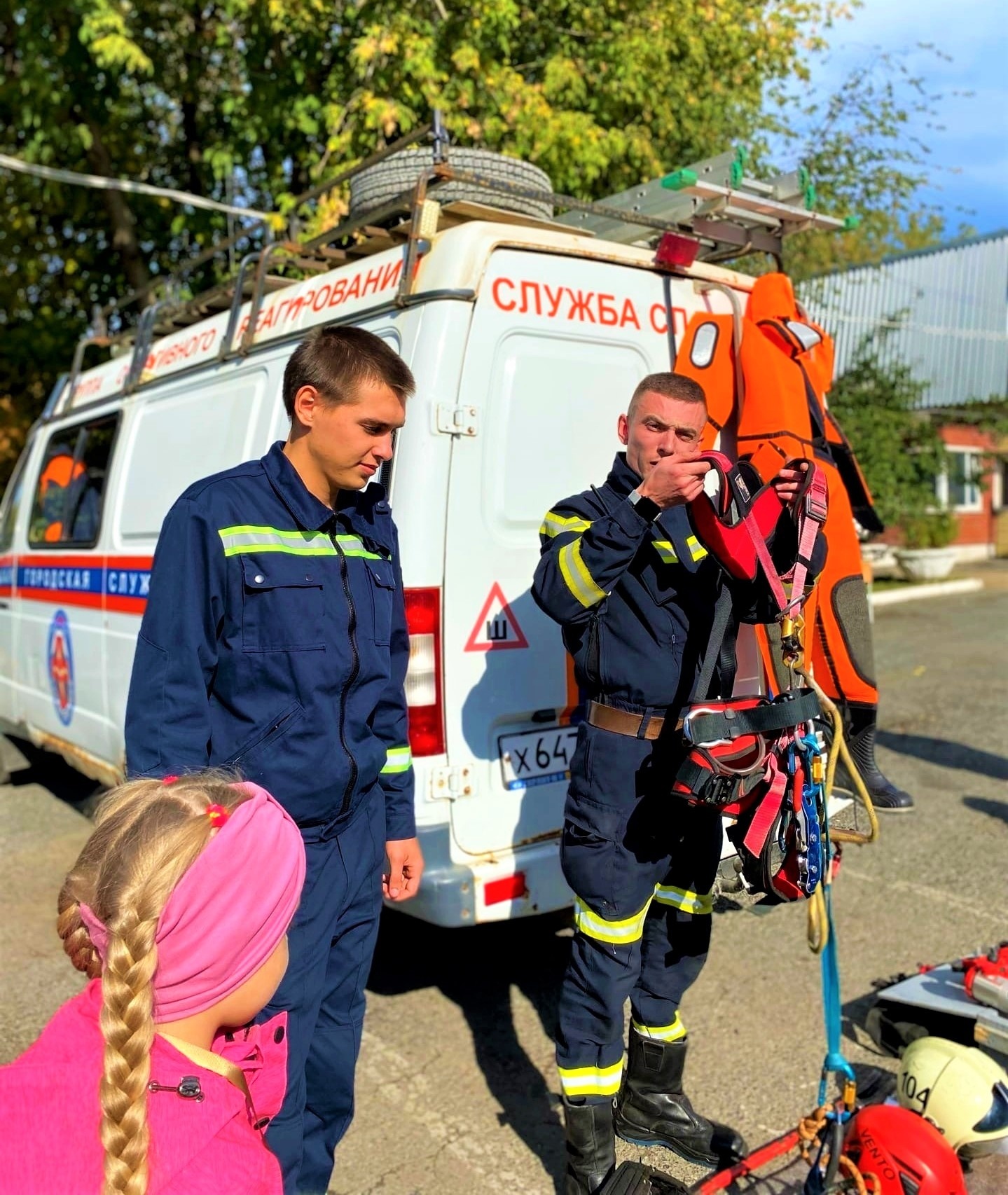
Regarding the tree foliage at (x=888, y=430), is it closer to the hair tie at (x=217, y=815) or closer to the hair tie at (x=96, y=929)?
the hair tie at (x=217, y=815)

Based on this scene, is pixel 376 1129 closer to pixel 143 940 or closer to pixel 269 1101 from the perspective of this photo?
pixel 269 1101

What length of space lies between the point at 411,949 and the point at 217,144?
330 inches

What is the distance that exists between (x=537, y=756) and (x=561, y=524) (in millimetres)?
1069

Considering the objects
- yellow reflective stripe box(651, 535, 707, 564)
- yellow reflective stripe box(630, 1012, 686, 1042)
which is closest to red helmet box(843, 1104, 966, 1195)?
yellow reflective stripe box(630, 1012, 686, 1042)

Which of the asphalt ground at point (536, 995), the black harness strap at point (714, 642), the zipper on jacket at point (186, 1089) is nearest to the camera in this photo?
the zipper on jacket at point (186, 1089)

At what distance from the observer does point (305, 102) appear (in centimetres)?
862

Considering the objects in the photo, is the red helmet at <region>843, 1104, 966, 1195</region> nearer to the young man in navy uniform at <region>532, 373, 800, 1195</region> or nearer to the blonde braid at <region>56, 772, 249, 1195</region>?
the young man in navy uniform at <region>532, 373, 800, 1195</region>

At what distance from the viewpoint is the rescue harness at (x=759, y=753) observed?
2.28m

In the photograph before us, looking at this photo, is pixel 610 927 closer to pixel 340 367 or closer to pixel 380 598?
pixel 380 598

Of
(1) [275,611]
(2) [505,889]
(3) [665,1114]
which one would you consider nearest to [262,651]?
(1) [275,611]

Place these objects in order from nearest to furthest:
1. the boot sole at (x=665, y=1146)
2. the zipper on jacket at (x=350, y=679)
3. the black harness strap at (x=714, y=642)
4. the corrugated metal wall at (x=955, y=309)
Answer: the zipper on jacket at (x=350, y=679), the black harness strap at (x=714, y=642), the boot sole at (x=665, y=1146), the corrugated metal wall at (x=955, y=309)

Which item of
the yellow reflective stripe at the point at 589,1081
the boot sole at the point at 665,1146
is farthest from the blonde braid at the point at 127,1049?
the boot sole at the point at 665,1146

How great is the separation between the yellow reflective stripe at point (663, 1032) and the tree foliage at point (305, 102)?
20.6ft

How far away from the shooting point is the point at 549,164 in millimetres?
8461
